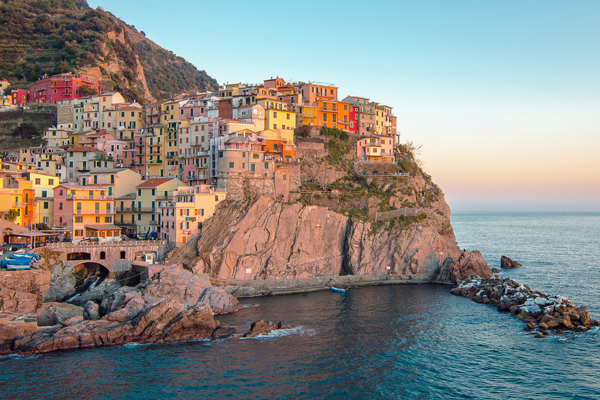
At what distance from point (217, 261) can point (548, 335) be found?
112 ft

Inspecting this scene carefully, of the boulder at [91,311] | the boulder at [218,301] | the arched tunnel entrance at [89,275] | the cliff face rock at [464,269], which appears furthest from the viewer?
the cliff face rock at [464,269]

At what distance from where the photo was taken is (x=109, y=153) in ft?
246

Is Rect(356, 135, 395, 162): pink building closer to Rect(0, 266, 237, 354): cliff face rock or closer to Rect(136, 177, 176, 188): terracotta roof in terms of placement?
Rect(136, 177, 176, 188): terracotta roof

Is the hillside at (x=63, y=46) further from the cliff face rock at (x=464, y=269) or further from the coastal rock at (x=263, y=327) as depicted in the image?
the coastal rock at (x=263, y=327)

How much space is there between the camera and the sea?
2980 centimetres

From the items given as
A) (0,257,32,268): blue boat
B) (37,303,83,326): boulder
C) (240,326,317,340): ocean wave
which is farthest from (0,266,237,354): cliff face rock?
(0,257,32,268): blue boat

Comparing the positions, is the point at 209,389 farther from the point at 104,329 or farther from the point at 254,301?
the point at 254,301

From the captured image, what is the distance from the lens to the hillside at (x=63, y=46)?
98938 mm

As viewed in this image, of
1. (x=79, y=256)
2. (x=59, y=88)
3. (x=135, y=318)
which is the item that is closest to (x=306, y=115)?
(x=79, y=256)

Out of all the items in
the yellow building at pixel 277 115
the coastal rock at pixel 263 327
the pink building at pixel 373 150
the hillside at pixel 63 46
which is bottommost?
the coastal rock at pixel 263 327

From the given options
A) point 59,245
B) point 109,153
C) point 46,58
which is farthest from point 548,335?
point 46,58

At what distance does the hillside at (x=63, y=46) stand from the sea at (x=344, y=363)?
72.6m

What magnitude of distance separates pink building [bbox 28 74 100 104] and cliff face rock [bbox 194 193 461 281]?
4819 centimetres

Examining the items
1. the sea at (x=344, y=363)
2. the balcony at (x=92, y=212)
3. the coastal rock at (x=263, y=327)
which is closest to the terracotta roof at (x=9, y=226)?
the balcony at (x=92, y=212)
